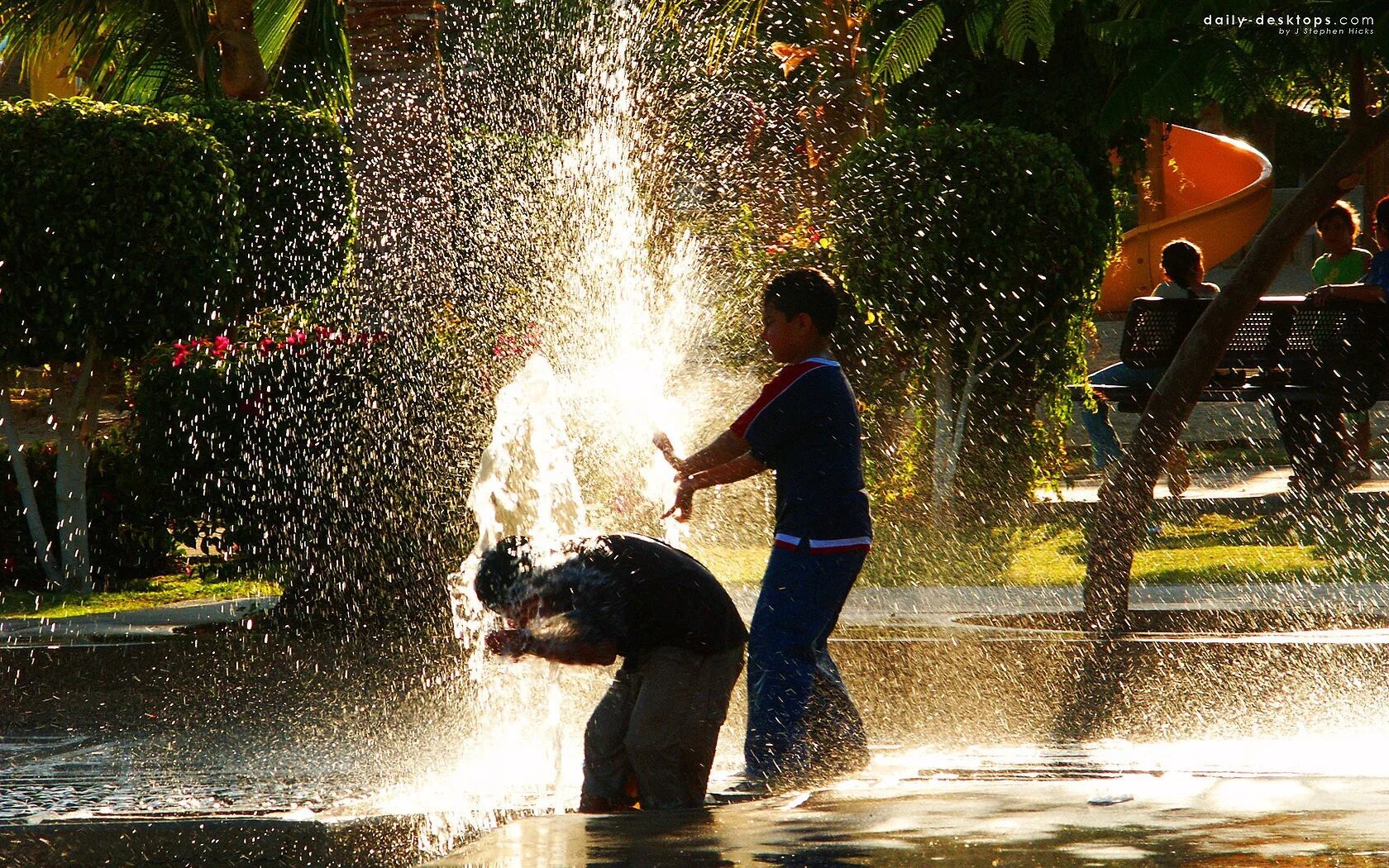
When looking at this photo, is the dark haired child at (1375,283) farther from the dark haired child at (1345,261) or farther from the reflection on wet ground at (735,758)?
the reflection on wet ground at (735,758)

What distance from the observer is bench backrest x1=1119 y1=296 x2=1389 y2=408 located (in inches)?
448

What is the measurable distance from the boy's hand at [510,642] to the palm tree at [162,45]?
37.4ft

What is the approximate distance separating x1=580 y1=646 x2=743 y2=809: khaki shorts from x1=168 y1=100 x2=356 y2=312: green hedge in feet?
29.7

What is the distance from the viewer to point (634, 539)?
4820mm

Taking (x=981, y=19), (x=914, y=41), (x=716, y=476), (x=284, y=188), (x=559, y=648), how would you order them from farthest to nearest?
1. (x=284, y=188)
2. (x=914, y=41)
3. (x=981, y=19)
4. (x=716, y=476)
5. (x=559, y=648)

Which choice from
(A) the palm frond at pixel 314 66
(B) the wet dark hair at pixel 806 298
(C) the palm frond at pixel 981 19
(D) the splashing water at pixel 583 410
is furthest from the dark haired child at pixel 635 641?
(A) the palm frond at pixel 314 66

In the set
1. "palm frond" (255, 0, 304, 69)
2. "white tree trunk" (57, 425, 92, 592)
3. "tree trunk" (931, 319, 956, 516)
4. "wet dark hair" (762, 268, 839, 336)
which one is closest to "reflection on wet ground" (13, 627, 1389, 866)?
"wet dark hair" (762, 268, 839, 336)

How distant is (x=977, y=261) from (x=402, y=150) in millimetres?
3829

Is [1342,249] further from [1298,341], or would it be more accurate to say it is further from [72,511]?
[72,511]

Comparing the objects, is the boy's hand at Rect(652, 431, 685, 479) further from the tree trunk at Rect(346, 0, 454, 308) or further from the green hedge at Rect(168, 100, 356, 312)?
the green hedge at Rect(168, 100, 356, 312)

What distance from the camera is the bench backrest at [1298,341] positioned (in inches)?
448

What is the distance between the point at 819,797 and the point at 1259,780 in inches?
39.4

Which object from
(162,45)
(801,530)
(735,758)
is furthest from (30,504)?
(162,45)

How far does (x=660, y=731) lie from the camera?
4.76m
